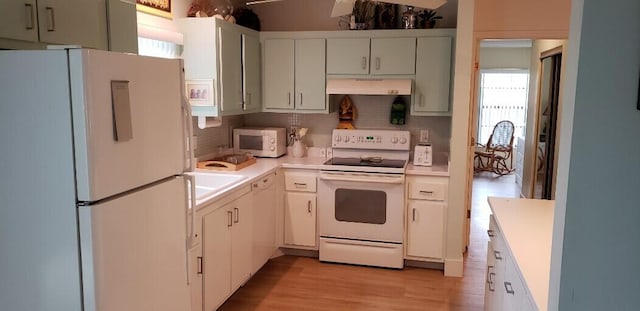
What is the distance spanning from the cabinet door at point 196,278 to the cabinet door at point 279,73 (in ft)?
6.54

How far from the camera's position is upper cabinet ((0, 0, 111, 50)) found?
6.06 feet

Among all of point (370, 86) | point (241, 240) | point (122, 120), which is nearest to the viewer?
point (122, 120)

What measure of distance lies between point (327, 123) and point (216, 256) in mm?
2117

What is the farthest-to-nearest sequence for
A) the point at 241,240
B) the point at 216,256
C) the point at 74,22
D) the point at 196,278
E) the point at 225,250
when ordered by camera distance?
1. the point at 241,240
2. the point at 225,250
3. the point at 216,256
4. the point at 196,278
5. the point at 74,22

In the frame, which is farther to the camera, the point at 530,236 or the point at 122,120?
the point at 530,236

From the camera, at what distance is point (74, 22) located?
2145 millimetres

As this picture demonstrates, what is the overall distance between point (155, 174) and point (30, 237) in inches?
20.0

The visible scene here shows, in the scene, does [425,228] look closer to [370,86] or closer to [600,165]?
[370,86]

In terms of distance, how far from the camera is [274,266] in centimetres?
429


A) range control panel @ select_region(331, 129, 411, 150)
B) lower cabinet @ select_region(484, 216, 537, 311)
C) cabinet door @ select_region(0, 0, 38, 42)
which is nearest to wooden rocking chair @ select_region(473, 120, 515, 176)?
range control panel @ select_region(331, 129, 411, 150)

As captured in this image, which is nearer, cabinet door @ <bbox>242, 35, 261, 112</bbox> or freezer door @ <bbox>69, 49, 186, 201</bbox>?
freezer door @ <bbox>69, 49, 186, 201</bbox>

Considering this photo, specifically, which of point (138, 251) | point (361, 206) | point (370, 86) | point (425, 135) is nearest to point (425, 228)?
point (361, 206)

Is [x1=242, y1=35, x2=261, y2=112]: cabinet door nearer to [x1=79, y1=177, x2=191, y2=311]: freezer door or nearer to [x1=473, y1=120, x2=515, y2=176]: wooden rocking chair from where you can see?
[x1=79, y1=177, x2=191, y2=311]: freezer door

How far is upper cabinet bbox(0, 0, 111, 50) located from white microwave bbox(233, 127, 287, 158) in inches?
89.7
